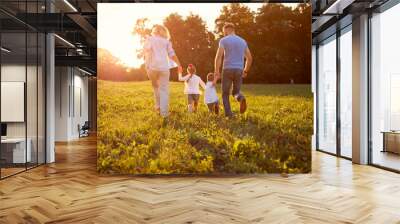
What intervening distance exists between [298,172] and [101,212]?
3.79 m

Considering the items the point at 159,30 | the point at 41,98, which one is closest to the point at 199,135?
the point at 159,30

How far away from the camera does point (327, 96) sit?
11.4 m

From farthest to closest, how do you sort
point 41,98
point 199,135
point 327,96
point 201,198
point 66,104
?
point 66,104 < point 327,96 < point 41,98 < point 199,135 < point 201,198

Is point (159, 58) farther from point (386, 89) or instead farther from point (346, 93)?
point (346, 93)

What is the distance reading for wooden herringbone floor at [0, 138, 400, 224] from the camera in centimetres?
441

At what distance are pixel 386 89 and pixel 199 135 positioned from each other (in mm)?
3647

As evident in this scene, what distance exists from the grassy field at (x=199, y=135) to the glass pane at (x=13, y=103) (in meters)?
1.41

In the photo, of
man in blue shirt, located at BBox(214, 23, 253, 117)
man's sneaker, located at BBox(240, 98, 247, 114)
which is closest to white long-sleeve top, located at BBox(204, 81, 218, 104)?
man in blue shirt, located at BBox(214, 23, 253, 117)

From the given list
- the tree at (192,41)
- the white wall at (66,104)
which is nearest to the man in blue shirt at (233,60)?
the tree at (192,41)

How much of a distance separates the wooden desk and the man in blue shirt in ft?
9.18

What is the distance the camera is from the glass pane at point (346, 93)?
376 inches

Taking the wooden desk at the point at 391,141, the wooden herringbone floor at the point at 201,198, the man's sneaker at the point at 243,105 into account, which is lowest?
the wooden herringbone floor at the point at 201,198

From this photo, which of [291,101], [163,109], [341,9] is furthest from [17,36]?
[341,9]

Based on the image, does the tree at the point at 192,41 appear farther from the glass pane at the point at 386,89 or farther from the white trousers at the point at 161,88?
the glass pane at the point at 386,89
